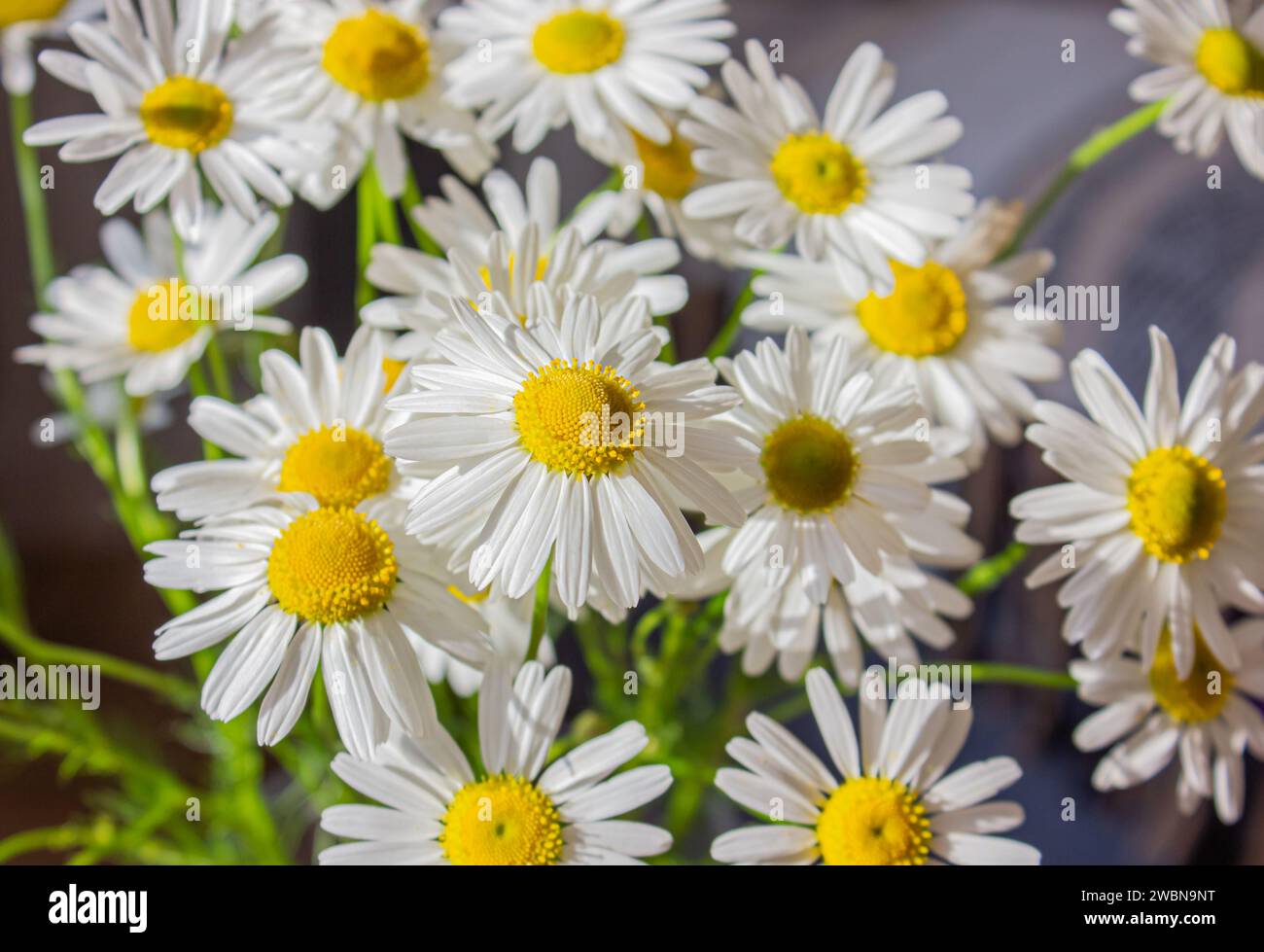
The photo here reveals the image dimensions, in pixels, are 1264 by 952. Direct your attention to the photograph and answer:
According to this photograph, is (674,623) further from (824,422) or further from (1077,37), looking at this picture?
(1077,37)

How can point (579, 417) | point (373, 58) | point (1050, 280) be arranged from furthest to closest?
point (1050, 280), point (373, 58), point (579, 417)

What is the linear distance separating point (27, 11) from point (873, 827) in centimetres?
57

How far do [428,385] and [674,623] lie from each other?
6.8 inches

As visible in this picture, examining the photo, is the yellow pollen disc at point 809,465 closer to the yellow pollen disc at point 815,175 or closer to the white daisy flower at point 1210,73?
the yellow pollen disc at point 815,175

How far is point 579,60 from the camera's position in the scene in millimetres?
465

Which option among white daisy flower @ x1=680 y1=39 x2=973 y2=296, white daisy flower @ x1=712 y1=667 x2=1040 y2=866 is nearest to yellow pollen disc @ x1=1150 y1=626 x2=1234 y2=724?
white daisy flower @ x1=712 y1=667 x2=1040 y2=866

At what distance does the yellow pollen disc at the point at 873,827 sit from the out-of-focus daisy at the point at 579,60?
0.29 metres

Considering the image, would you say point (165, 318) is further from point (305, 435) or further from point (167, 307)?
point (305, 435)

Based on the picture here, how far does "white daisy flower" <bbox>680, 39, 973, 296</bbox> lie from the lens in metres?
0.44

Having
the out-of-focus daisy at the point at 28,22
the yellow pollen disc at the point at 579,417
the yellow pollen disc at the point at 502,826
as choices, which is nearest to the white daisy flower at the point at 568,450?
the yellow pollen disc at the point at 579,417

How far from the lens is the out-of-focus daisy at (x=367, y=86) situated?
45 cm

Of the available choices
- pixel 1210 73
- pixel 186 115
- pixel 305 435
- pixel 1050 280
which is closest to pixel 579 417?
pixel 305 435

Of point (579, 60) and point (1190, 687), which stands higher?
point (579, 60)

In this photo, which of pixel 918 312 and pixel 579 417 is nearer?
pixel 579 417
